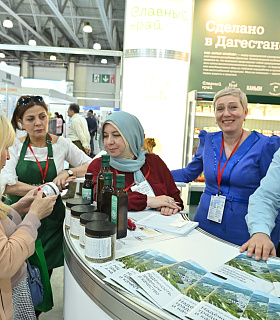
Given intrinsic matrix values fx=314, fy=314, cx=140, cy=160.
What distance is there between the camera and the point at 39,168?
2.42 m

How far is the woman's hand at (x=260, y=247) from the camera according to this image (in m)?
1.44

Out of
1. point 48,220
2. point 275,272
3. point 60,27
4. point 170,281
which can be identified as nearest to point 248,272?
point 275,272

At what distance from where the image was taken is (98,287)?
46.1 inches

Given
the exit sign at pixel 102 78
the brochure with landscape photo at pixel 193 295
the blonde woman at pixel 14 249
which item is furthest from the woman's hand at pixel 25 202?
the exit sign at pixel 102 78

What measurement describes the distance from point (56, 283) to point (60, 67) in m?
19.9

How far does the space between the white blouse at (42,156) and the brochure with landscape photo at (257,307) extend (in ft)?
5.76

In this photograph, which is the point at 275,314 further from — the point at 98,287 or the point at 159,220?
the point at 159,220

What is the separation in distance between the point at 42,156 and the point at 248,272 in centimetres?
179

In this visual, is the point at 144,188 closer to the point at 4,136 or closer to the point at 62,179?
the point at 62,179

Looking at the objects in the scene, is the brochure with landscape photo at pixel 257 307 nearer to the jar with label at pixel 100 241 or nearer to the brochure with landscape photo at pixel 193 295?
the brochure with landscape photo at pixel 193 295

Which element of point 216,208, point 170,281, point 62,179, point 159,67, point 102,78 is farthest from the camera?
point 102,78

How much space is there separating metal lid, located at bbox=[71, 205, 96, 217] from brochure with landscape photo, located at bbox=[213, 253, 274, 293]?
64 centimetres

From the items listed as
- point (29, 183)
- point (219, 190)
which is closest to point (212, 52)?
point (219, 190)

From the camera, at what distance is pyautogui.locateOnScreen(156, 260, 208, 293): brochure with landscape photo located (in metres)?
1.13
